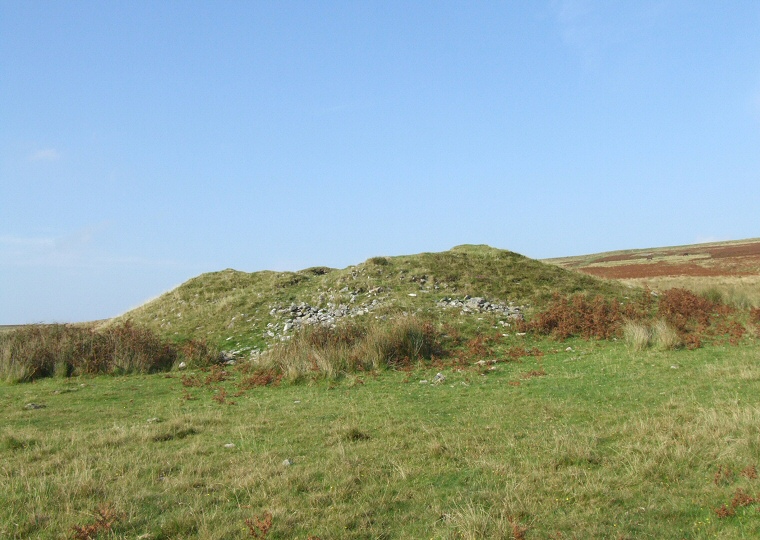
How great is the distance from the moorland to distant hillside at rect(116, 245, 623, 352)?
246 mm

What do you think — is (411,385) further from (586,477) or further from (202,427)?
(586,477)

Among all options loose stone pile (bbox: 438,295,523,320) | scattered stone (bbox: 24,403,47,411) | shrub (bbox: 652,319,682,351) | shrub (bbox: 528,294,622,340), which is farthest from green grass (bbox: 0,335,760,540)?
loose stone pile (bbox: 438,295,523,320)

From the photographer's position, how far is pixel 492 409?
11.3m

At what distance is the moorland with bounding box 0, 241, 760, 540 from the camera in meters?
6.06

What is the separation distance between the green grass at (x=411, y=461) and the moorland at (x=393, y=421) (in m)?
0.04

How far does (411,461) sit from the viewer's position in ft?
26.2

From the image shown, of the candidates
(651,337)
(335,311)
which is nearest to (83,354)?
(335,311)

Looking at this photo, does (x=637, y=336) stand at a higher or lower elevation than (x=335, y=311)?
lower

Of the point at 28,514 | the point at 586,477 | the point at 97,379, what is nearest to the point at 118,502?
the point at 28,514

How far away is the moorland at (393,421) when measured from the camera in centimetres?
606

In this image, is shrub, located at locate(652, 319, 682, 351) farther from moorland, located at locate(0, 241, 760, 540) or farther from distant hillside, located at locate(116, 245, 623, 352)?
distant hillside, located at locate(116, 245, 623, 352)

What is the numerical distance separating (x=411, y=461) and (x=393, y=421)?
A: 265cm

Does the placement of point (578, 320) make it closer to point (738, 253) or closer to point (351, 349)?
point (351, 349)

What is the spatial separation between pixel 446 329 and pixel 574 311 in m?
5.78
